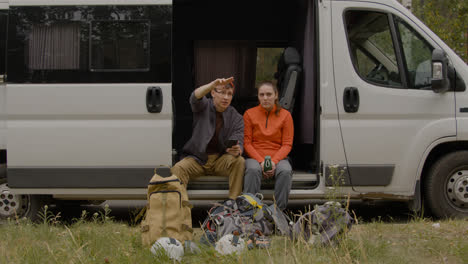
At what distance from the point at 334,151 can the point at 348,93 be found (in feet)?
1.95

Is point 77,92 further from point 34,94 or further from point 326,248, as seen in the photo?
point 326,248

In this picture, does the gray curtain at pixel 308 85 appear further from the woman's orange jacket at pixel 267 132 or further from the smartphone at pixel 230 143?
the smartphone at pixel 230 143

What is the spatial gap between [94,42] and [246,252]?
2.79m

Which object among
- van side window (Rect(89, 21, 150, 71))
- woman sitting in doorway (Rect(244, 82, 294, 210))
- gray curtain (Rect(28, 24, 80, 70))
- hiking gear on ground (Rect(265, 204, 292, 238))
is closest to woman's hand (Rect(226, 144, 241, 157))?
woman sitting in doorway (Rect(244, 82, 294, 210))

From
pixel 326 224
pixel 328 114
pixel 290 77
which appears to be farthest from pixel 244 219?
pixel 290 77

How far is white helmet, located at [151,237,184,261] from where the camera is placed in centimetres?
390

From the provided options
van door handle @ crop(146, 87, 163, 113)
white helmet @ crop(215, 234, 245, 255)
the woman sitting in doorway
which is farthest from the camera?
the woman sitting in doorway

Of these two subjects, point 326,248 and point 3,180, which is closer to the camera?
point 326,248

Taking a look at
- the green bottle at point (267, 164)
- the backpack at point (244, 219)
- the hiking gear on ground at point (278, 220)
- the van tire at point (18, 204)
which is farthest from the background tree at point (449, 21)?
the van tire at point (18, 204)

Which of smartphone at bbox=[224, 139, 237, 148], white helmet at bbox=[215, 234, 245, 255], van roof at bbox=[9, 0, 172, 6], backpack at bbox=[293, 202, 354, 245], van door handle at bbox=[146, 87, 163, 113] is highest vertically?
van roof at bbox=[9, 0, 172, 6]

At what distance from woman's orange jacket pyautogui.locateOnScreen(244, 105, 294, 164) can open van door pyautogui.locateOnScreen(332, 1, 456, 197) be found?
60cm

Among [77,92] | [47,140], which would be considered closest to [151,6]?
[77,92]

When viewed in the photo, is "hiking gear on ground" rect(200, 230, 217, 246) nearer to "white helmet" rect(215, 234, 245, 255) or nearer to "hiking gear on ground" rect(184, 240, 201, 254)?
"hiking gear on ground" rect(184, 240, 201, 254)

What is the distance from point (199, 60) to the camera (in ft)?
25.4
